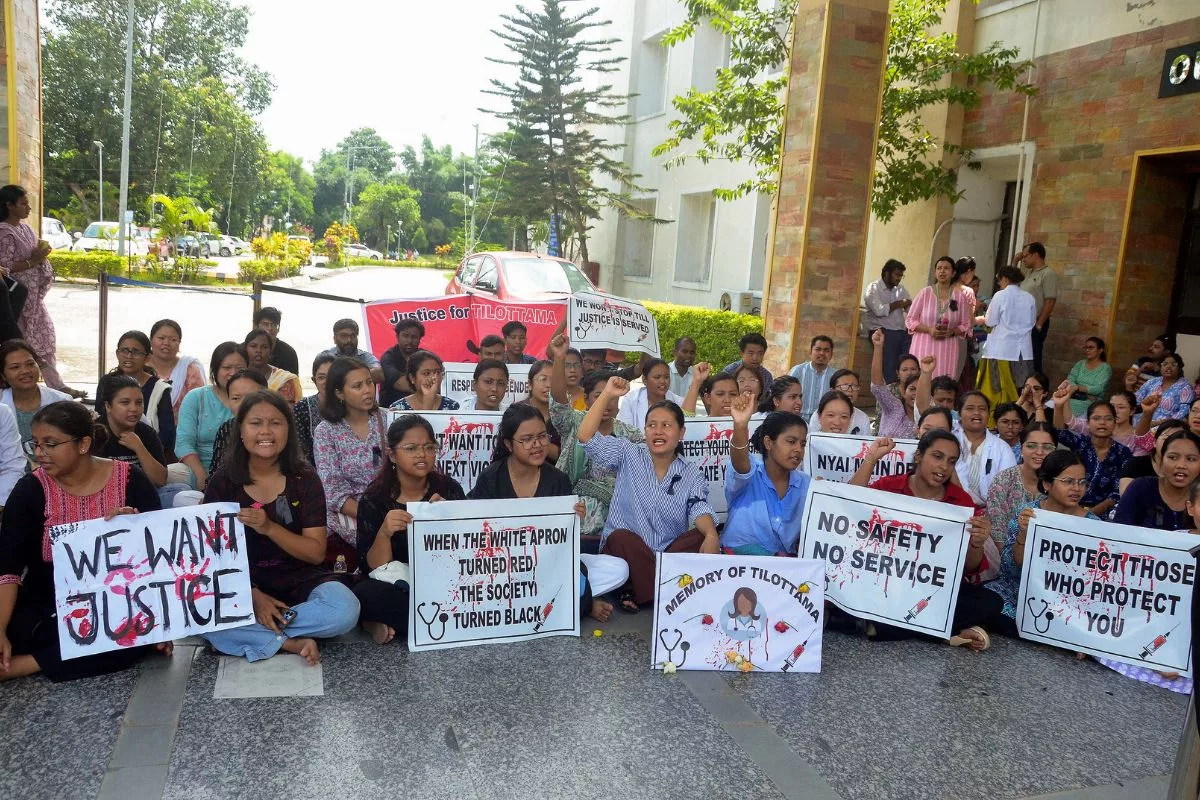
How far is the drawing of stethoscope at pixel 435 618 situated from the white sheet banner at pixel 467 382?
130 inches

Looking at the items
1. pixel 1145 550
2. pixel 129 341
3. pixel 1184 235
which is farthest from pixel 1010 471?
pixel 1184 235

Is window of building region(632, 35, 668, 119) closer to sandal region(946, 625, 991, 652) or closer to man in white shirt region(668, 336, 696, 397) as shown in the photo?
man in white shirt region(668, 336, 696, 397)

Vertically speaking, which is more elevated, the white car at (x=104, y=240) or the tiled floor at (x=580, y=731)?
the white car at (x=104, y=240)

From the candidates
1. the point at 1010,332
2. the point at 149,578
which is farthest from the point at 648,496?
the point at 1010,332

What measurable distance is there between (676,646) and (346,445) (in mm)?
2180

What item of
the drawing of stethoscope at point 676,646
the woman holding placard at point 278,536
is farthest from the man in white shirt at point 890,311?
the woman holding placard at point 278,536

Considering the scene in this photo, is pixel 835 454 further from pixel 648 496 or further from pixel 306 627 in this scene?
pixel 306 627

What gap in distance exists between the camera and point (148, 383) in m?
6.41

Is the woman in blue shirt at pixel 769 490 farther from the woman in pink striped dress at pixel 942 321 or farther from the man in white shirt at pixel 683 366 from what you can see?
the woman in pink striped dress at pixel 942 321

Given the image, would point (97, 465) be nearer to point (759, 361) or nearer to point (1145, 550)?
point (1145, 550)

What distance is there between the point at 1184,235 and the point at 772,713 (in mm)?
9603

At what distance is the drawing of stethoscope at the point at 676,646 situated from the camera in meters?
4.56

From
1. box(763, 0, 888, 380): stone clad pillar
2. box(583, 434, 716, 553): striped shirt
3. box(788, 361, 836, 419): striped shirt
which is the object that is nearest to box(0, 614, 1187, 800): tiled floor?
box(583, 434, 716, 553): striped shirt

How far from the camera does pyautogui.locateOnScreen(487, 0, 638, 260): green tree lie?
29.4 m
